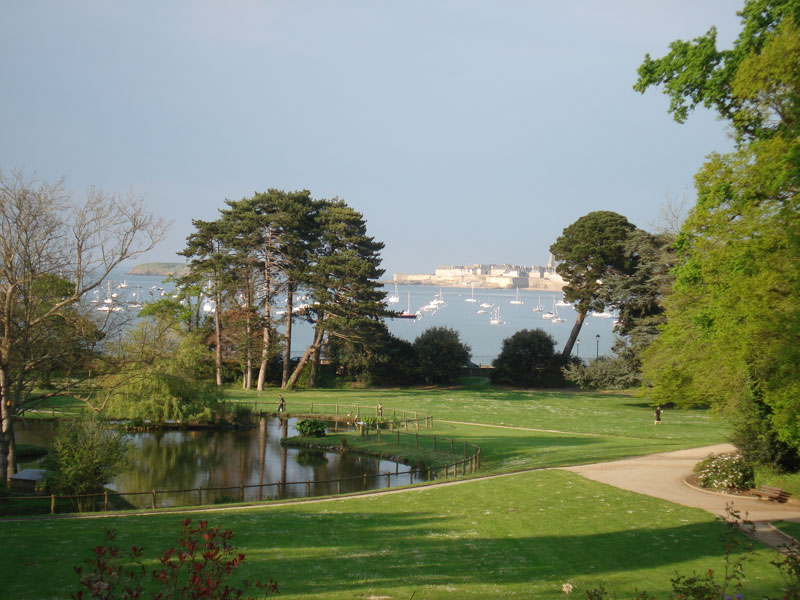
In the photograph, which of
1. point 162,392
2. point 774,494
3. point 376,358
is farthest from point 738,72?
point 376,358

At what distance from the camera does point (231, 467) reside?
31859 mm

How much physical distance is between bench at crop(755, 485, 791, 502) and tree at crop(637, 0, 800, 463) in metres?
1.43

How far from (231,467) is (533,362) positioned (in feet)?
140

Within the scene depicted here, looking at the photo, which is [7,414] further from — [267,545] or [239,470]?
[267,545]

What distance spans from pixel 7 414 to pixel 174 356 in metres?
20.9

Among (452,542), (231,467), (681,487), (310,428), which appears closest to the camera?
(452,542)

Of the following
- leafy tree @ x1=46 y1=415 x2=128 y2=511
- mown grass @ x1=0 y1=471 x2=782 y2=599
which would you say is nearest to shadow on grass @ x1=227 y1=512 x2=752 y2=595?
mown grass @ x1=0 y1=471 x2=782 y2=599

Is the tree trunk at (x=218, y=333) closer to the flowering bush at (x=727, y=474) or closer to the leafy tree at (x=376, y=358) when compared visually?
the leafy tree at (x=376, y=358)

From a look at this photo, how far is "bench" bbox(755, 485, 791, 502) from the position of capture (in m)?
19.0

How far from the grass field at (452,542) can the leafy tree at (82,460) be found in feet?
16.9

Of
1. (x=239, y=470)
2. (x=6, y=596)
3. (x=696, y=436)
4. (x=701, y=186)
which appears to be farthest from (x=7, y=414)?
(x=696, y=436)

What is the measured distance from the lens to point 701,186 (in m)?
22.2

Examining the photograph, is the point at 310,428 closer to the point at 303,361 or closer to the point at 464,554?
the point at 303,361

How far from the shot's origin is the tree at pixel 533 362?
223 ft
